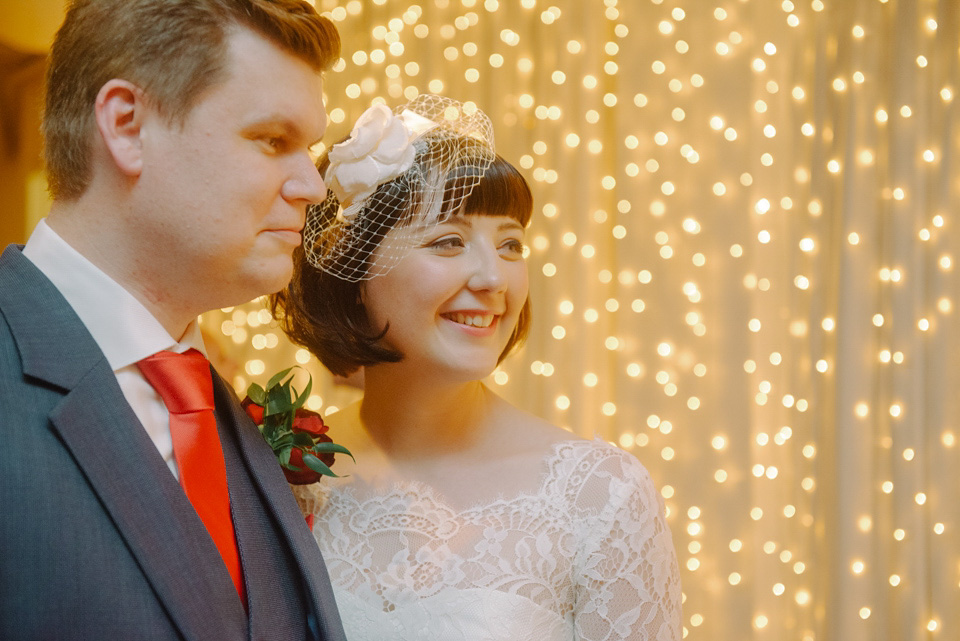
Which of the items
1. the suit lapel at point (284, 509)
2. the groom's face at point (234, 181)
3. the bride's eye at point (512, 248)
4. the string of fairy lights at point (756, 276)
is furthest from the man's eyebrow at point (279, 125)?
the string of fairy lights at point (756, 276)

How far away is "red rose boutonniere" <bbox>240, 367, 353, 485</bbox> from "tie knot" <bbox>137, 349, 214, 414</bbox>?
255 mm

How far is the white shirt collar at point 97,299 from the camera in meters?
1.08

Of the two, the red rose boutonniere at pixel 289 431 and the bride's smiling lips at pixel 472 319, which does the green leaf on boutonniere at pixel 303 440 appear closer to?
the red rose boutonniere at pixel 289 431

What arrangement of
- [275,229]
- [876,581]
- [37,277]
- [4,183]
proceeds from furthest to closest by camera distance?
[876,581] → [4,183] → [275,229] → [37,277]

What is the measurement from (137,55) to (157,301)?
13.3 inches

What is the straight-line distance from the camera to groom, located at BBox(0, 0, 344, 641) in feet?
3.09

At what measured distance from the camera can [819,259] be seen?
3.01 m

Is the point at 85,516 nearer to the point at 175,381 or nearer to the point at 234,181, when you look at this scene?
the point at 175,381

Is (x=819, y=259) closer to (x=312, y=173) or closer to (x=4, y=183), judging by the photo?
(x=312, y=173)

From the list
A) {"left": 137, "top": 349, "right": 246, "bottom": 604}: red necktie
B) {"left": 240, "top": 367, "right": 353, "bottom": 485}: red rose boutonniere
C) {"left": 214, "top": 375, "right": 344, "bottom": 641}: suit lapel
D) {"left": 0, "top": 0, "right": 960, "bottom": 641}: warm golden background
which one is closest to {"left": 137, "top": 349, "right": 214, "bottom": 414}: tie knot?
{"left": 137, "top": 349, "right": 246, "bottom": 604}: red necktie

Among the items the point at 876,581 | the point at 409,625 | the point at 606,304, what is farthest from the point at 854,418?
the point at 409,625

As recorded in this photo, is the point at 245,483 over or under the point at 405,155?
under

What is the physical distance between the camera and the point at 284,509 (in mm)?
1226

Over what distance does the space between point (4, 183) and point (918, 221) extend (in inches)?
120
